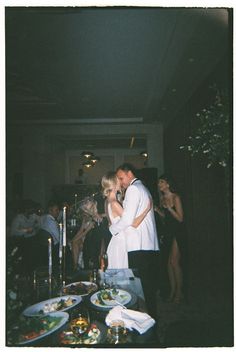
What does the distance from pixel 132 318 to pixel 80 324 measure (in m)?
0.25

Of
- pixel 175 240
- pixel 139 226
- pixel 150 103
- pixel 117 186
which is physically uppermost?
pixel 150 103

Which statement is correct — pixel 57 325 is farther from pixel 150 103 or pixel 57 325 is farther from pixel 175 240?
pixel 150 103

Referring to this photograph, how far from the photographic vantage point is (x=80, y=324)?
4.23 ft

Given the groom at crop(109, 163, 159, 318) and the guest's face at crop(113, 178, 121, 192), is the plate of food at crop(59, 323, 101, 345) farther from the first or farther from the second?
the guest's face at crop(113, 178, 121, 192)

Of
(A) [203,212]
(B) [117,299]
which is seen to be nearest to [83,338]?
(B) [117,299]

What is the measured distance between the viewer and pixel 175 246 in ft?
Result: 11.7

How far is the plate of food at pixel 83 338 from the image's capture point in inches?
49.0

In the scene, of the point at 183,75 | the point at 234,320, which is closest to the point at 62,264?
the point at 234,320

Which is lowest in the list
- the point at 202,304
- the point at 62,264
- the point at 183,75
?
the point at 202,304

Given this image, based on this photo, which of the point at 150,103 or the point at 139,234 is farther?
the point at 150,103

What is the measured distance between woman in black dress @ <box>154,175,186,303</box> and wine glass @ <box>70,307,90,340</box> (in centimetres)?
226

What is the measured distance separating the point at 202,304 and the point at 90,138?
4.57 meters

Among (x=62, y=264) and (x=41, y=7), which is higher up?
(x=41, y=7)
